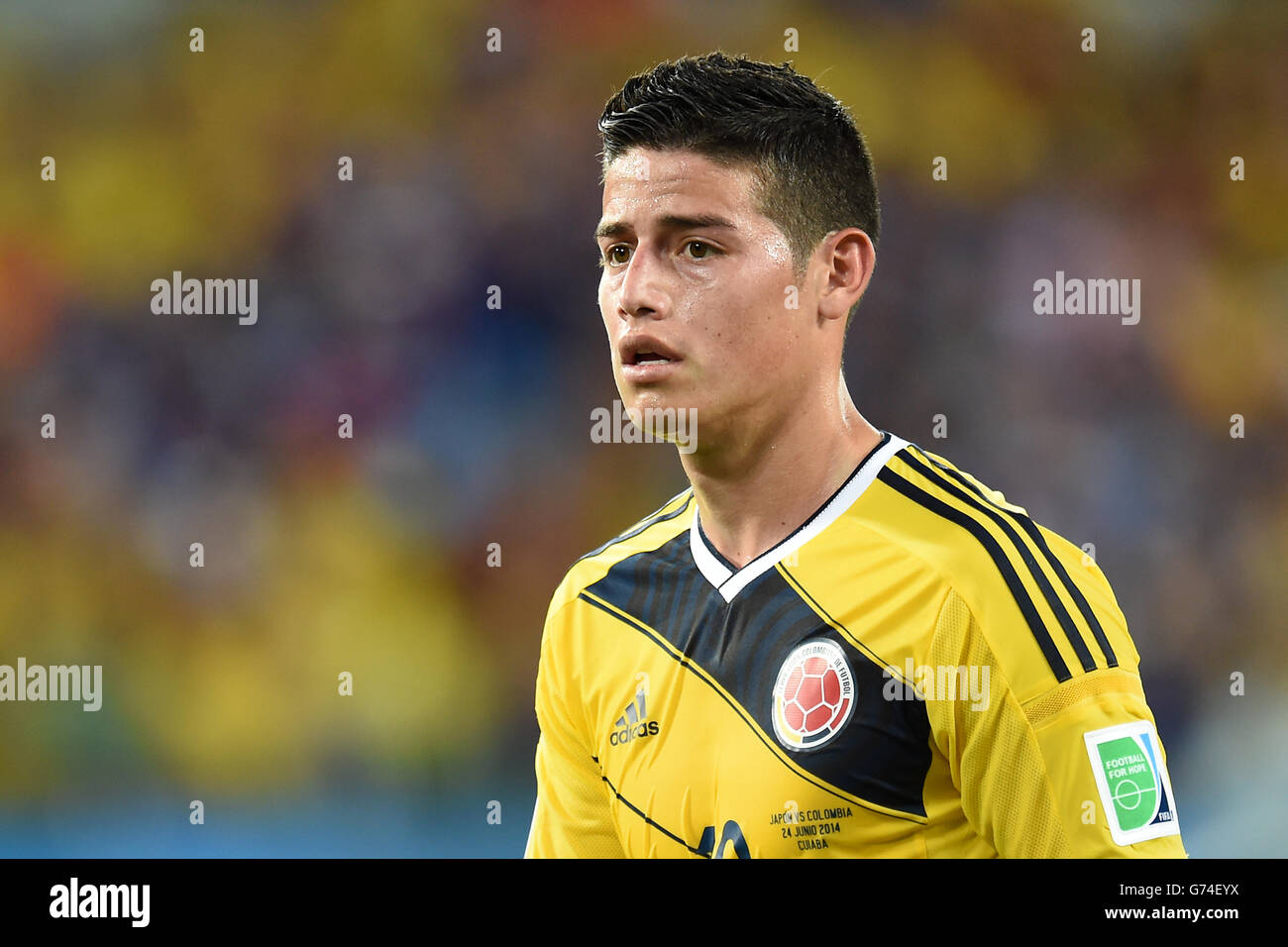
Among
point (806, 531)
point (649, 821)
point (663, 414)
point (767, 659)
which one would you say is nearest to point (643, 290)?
point (663, 414)

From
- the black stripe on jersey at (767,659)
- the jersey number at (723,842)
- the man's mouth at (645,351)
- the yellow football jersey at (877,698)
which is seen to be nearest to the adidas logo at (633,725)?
the yellow football jersey at (877,698)

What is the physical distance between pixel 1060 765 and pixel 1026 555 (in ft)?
1.31

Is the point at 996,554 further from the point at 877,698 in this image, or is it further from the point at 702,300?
the point at 702,300

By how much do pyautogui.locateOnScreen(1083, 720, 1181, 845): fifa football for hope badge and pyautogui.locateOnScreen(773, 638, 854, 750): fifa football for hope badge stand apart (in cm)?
44

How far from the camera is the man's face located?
245cm

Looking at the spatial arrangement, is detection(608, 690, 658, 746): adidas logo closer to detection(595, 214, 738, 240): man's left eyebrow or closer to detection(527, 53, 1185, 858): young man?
detection(527, 53, 1185, 858): young man

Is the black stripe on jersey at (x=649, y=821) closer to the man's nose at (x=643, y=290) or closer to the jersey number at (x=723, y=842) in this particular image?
the jersey number at (x=723, y=842)

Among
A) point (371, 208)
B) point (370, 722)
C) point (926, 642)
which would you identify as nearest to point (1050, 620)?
point (926, 642)

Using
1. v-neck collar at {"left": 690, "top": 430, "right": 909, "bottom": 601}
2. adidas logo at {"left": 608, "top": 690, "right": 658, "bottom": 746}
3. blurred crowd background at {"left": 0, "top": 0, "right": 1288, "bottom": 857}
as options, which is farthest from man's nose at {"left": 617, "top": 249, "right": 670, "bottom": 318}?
blurred crowd background at {"left": 0, "top": 0, "right": 1288, "bottom": 857}

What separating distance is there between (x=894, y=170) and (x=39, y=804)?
17.3 feet

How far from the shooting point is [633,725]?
2670 millimetres

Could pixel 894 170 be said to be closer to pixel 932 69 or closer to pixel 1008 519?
pixel 932 69

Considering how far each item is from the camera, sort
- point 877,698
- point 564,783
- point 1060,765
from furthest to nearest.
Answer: point 564,783, point 877,698, point 1060,765

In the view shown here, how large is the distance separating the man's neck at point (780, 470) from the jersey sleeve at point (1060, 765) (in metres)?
0.50
